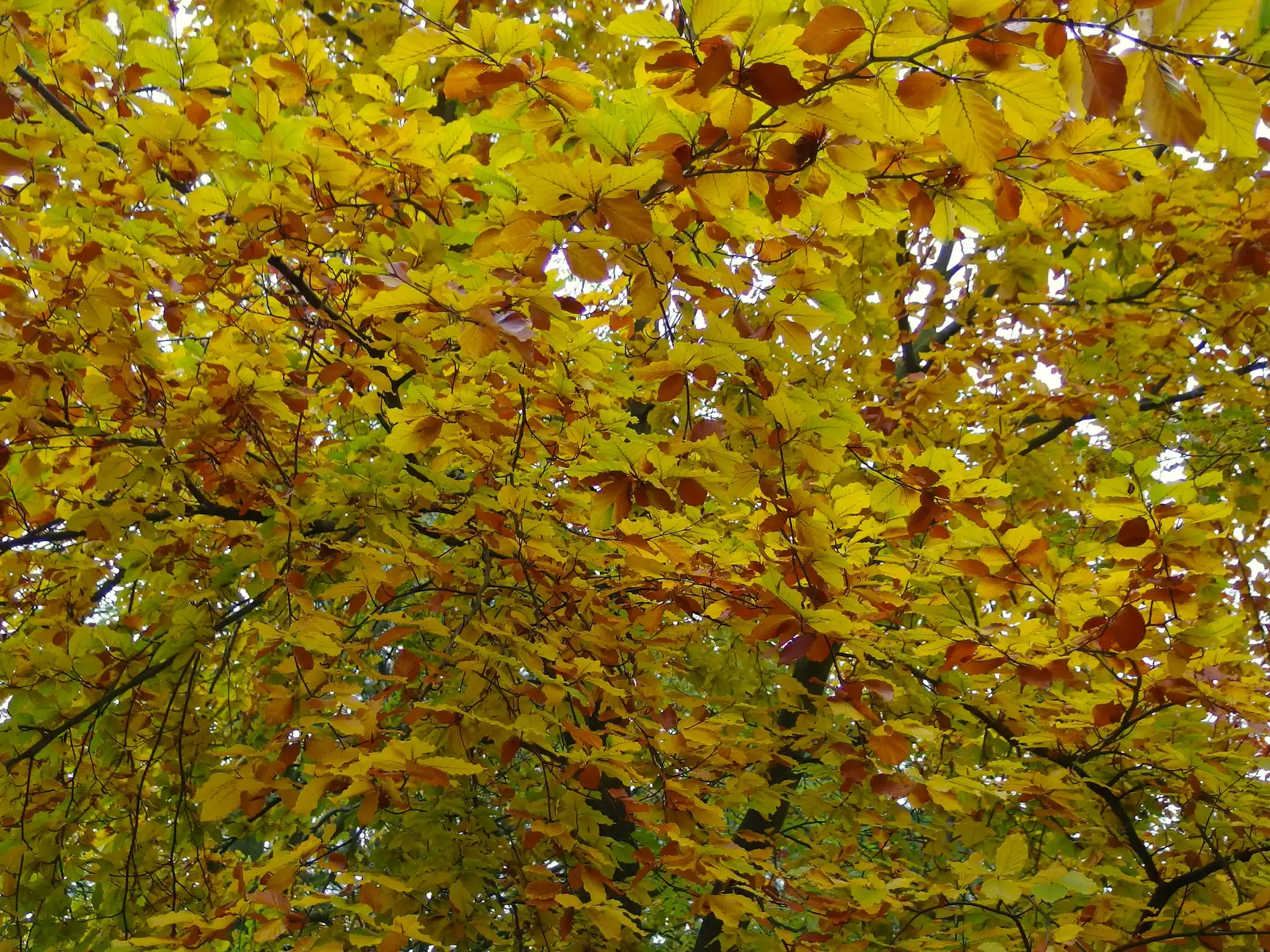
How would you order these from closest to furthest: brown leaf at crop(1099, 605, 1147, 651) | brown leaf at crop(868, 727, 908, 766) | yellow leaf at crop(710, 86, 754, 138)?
yellow leaf at crop(710, 86, 754, 138), brown leaf at crop(1099, 605, 1147, 651), brown leaf at crop(868, 727, 908, 766)

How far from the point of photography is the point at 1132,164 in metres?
1.44

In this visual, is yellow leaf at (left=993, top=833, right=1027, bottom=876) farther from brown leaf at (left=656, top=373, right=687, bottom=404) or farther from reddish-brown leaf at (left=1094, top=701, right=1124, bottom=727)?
brown leaf at (left=656, top=373, right=687, bottom=404)

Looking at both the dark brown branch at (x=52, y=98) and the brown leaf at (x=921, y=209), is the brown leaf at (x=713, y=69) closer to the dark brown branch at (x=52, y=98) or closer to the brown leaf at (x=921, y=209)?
the brown leaf at (x=921, y=209)

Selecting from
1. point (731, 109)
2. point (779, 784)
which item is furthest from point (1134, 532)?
point (779, 784)

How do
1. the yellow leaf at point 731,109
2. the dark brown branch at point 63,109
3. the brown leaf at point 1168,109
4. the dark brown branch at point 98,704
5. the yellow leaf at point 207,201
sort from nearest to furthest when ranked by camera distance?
the brown leaf at point 1168,109 → the yellow leaf at point 731,109 → the yellow leaf at point 207,201 → the dark brown branch at point 63,109 → the dark brown branch at point 98,704

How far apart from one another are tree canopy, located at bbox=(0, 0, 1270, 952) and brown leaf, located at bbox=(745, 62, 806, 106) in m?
0.01

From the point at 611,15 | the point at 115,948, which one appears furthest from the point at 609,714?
the point at 611,15

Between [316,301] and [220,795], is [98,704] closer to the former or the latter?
[220,795]

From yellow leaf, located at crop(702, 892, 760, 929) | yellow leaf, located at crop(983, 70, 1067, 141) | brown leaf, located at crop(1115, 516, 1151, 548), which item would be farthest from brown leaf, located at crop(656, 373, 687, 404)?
yellow leaf, located at crop(702, 892, 760, 929)

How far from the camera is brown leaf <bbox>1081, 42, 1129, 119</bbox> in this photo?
40.8 inches

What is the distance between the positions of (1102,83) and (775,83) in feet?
1.35

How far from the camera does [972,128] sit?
1174mm

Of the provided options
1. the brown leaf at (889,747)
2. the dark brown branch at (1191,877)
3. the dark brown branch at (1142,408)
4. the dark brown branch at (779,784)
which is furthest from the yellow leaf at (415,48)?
the dark brown branch at (1142,408)

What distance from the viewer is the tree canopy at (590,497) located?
1414mm
